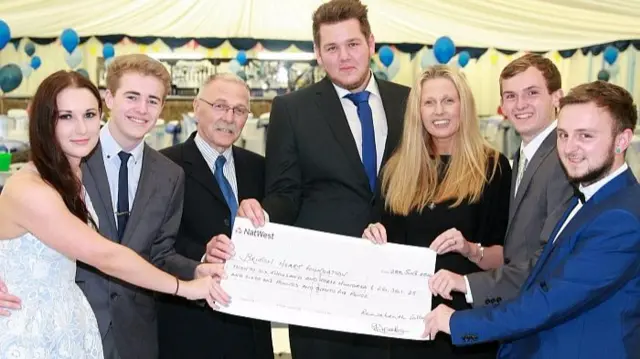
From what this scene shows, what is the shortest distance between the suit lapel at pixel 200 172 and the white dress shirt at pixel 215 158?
0.04m

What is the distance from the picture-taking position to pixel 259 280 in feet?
7.54

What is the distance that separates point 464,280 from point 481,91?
48.7ft

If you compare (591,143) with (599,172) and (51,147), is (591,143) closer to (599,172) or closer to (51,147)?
(599,172)

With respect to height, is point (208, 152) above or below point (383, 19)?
below

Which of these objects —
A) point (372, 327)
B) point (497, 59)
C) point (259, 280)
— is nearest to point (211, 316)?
point (259, 280)

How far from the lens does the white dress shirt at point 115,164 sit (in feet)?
7.87

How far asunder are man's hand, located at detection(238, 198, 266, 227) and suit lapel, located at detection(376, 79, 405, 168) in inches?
21.8

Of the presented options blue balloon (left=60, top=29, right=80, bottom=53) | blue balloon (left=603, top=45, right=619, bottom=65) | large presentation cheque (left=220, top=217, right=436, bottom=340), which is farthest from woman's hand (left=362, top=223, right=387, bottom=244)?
blue balloon (left=60, top=29, right=80, bottom=53)

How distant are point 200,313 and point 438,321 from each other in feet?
3.19

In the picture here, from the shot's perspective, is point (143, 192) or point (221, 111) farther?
point (221, 111)

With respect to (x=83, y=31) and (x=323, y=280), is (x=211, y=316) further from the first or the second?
(x=83, y=31)

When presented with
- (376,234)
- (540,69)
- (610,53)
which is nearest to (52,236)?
(376,234)

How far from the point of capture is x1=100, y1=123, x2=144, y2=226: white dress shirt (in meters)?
2.40

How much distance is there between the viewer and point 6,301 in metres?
1.89
